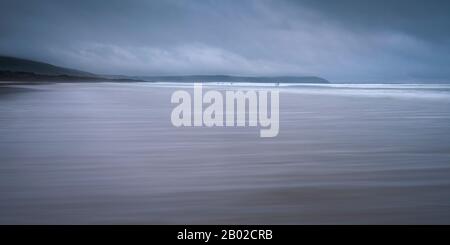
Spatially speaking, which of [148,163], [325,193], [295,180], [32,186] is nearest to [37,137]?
[148,163]

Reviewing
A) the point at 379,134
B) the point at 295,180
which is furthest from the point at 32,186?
the point at 379,134

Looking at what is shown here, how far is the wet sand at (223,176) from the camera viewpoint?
3301 millimetres

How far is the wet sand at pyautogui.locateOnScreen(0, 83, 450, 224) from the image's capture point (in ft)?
10.8

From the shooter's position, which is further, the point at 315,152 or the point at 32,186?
the point at 315,152

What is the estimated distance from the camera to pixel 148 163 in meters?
4.99

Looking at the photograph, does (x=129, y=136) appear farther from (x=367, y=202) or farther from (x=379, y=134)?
(x=367, y=202)

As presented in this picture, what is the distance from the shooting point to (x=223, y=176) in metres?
4.41

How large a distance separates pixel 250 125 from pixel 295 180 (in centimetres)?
435

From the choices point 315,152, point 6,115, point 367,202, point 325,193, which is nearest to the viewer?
point 367,202

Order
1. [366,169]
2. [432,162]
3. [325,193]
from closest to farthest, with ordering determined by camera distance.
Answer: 1. [325,193]
2. [366,169]
3. [432,162]
